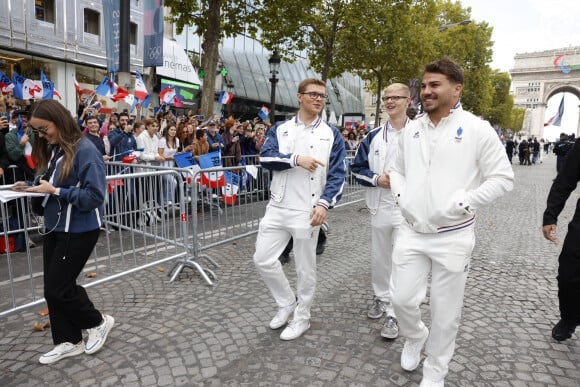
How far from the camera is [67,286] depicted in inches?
121

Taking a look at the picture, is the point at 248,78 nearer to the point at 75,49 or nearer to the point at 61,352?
the point at 75,49

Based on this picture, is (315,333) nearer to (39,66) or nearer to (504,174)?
(504,174)

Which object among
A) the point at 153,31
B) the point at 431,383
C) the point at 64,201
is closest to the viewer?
the point at 431,383

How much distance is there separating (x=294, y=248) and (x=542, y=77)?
100407 millimetres

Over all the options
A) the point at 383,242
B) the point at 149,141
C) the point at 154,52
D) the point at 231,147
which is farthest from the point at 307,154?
the point at 154,52

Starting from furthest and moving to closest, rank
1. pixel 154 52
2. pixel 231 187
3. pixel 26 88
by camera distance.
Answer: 1. pixel 154 52
2. pixel 26 88
3. pixel 231 187

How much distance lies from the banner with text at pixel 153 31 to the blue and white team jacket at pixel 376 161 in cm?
989

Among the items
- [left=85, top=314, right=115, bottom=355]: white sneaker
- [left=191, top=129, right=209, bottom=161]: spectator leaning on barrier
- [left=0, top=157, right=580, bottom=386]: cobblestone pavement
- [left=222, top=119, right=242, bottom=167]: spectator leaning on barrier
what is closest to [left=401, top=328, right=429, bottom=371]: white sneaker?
[left=0, top=157, right=580, bottom=386]: cobblestone pavement

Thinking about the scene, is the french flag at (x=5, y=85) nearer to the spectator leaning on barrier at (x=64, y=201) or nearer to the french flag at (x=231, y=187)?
the french flag at (x=231, y=187)

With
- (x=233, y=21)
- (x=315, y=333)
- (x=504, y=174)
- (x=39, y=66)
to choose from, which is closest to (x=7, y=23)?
(x=39, y=66)

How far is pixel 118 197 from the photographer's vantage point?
5.18 metres

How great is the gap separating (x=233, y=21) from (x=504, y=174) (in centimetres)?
1312

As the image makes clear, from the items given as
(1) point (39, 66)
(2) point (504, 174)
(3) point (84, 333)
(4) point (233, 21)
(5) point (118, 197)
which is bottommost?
(3) point (84, 333)

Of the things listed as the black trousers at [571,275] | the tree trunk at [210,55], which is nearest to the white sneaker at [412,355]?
the black trousers at [571,275]
